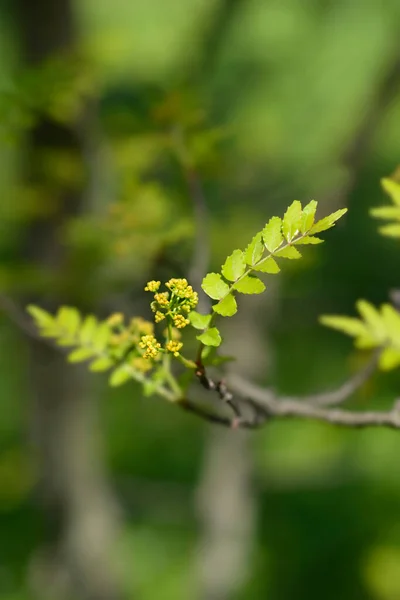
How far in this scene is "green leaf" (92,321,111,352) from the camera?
47.0 inches

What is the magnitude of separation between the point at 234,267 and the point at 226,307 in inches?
2.1

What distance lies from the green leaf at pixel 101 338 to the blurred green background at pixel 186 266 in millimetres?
288

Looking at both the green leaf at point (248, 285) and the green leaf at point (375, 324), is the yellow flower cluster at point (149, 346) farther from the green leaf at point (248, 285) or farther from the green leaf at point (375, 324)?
the green leaf at point (375, 324)

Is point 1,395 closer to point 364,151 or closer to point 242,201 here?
point 242,201

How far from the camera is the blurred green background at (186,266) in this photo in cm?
185

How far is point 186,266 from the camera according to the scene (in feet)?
6.15

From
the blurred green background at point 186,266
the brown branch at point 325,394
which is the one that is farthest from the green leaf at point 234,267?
the blurred green background at point 186,266

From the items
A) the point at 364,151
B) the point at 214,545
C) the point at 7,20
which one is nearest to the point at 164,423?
the point at 214,545

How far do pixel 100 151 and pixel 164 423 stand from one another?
15.7 ft

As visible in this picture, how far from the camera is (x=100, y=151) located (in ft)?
7.32

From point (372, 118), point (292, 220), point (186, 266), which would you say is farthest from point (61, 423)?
point (292, 220)

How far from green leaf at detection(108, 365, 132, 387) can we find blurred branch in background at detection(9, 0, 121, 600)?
4.33ft

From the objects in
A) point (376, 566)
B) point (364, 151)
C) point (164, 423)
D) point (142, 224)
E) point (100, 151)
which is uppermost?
point (164, 423)

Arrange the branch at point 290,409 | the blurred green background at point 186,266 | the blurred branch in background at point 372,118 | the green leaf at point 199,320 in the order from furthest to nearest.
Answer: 1. the blurred branch in background at point 372,118
2. the blurred green background at point 186,266
3. the branch at point 290,409
4. the green leaf at point 199,320
